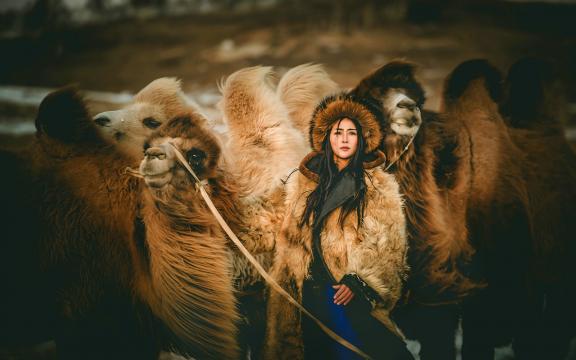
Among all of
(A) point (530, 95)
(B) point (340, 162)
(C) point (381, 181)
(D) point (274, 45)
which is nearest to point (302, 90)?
(B) point (340, 162)

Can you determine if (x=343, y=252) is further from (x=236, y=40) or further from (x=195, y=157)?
(x=236, y=40)

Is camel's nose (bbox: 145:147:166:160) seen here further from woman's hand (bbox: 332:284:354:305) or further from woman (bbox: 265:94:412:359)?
woman's hand (bbox: 332:284:354:305)

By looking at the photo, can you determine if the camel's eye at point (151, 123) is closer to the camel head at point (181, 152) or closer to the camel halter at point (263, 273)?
the camel head at point (181, 152)

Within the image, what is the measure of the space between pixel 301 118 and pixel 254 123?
1.17ft

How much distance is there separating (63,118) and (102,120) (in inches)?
8.3

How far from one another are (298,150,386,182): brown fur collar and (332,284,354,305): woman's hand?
62cm

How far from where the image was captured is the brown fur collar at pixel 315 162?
2.15m

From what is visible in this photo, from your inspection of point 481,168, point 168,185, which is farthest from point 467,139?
point 168,185

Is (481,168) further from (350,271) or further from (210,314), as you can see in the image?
(210,314)

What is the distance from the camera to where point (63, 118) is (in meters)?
2.24

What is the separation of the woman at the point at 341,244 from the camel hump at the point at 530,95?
0.98 m

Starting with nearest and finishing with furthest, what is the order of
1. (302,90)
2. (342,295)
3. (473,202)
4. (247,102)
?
(342,295) < (473,202) < (247,102) < (302,90)

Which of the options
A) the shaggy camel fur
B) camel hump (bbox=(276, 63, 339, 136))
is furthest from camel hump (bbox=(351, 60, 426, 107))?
the shaggy camel fur

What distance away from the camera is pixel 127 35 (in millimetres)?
4320
